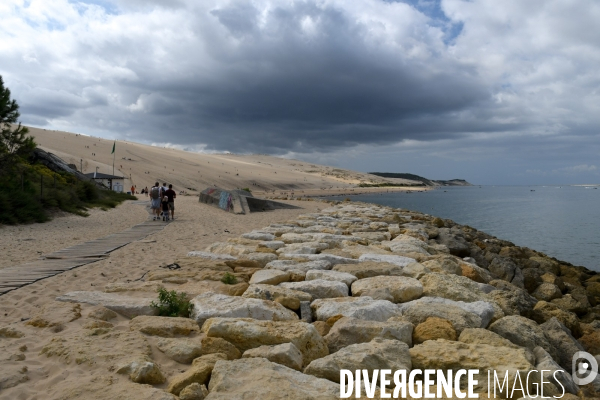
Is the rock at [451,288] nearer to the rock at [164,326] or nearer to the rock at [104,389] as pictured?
the rock at [164,326]

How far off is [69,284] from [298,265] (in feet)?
11.1

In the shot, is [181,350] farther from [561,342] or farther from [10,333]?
[561,342]

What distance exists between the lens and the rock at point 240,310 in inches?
179

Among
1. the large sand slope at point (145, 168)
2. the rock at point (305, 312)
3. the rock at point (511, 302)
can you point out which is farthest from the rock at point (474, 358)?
the large sand slope at point (145, 168)

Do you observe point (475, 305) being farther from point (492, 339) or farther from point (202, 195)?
point (202, 195)

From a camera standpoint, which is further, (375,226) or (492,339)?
(375,226)

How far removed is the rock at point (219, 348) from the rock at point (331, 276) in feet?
8.05

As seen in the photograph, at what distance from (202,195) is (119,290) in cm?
2191

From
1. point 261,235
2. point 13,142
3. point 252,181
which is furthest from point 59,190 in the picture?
point 252,181

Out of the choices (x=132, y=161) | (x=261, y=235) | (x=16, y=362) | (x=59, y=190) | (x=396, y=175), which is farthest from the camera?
(x=396, y=175)

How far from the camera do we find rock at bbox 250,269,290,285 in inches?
240

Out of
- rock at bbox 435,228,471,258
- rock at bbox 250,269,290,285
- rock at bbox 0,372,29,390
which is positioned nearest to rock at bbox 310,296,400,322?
rock at bbox 250,269,290,285

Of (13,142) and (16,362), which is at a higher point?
(13,142)

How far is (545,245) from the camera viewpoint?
19750 mm
